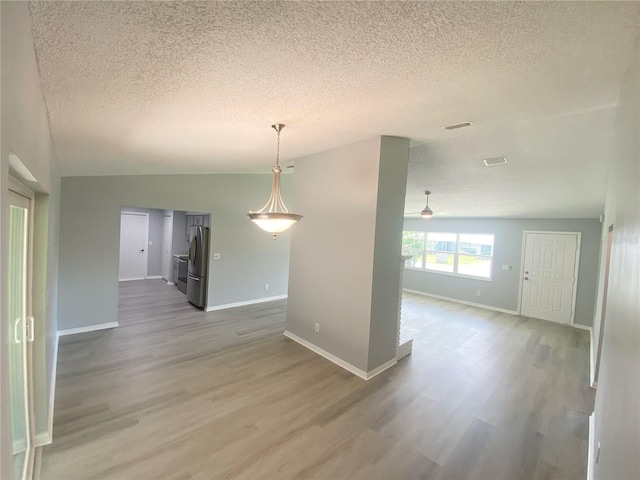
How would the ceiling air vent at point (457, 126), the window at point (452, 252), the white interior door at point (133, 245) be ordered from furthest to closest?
the white interior door at point (133, 245)
the window at point (452, 252)
the ceiling air vent at point (457, 126)

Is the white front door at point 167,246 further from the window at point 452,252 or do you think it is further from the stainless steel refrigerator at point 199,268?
the window at point 452,252

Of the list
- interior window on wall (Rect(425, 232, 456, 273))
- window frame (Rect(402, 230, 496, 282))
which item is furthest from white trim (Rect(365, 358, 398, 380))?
interior window on wall (Rect(425, 232, 456, 273))

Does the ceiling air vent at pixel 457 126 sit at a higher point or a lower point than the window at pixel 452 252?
higher

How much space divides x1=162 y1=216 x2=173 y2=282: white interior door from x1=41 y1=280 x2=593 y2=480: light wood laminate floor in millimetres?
3822

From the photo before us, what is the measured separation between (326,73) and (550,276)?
22.8 ft

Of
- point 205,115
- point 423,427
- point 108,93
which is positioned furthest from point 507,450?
point 108,93

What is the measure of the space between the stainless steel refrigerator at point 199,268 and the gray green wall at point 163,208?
5.9 inches

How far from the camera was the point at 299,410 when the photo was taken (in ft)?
8.48

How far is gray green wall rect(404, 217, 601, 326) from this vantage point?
18.4 feet

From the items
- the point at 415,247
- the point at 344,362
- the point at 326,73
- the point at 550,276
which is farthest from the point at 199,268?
the point at 550,276

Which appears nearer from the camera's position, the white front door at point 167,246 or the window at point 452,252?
the window at point 452,252

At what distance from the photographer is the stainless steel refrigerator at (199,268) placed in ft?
18.1

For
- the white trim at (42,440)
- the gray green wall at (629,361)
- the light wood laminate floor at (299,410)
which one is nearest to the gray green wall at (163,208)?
the light wood laminate floor at (299,410)

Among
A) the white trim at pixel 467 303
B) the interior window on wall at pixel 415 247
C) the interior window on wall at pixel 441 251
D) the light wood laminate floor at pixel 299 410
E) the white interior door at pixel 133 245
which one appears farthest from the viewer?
the interior window on wall at pixel 415 247
